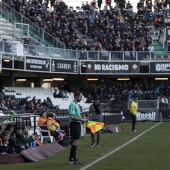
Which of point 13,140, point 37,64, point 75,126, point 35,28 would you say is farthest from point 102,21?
point 75,126

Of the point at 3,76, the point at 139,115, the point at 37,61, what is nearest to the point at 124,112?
the point at 139,115

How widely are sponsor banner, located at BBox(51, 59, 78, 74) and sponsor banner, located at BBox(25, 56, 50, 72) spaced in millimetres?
640

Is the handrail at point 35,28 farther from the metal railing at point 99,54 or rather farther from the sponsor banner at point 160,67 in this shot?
the sponsor banner at point 160,67

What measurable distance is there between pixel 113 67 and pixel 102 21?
814 centimetres

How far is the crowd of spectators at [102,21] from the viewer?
49094 millimetres

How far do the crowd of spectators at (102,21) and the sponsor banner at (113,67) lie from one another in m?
2.46

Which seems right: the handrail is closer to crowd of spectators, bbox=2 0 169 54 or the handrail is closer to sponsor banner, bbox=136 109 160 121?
crowd of spectators, bbox=2 0 169 54

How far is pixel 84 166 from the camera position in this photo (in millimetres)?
14461

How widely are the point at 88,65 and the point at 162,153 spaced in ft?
95.3

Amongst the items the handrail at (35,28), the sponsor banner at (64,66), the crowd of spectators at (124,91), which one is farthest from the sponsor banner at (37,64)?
the crowd of spectators at (124,91)

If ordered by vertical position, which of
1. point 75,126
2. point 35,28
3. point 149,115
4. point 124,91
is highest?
point 35,28

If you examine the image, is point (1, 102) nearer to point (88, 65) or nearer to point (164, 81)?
point (88, 65)

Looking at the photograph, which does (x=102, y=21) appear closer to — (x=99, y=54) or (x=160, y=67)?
(x=99, y=54)

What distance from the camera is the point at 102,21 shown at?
177 feet
